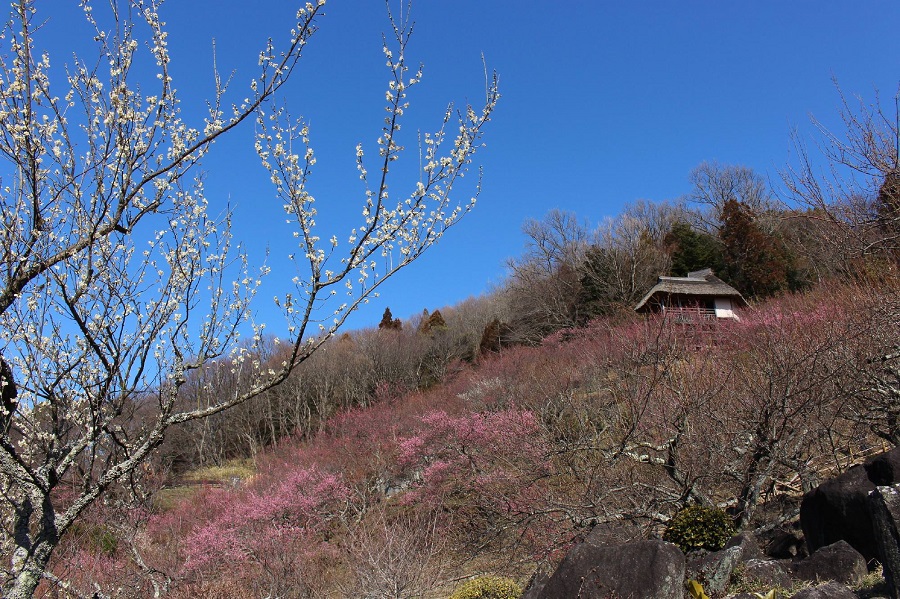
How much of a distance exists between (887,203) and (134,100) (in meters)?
8.13

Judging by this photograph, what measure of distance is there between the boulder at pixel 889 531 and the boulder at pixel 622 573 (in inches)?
71.4

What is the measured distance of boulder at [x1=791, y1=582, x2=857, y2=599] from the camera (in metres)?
4.12

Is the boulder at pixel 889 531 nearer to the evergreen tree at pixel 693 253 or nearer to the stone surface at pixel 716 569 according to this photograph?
the stone surface at pixel 716 569

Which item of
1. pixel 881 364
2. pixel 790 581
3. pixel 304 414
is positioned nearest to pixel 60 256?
pixel 790 581

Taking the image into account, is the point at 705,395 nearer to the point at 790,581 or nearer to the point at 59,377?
the point at 790,581

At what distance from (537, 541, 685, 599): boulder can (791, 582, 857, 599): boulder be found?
128cm

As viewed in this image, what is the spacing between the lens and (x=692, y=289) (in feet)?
76.9

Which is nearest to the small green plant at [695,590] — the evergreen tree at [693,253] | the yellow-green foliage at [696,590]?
the yellow-green foliage at [696,590]

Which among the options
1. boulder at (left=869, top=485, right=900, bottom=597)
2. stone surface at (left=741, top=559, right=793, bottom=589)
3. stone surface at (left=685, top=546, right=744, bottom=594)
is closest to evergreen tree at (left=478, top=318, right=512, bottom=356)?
stone surface at (left=685, top=546, right=744, bottom=594)

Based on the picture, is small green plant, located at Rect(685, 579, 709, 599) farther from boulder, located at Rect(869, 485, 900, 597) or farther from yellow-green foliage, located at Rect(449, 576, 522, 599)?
yellow-green foliage, located at Rect(449, 576, 522, 599)

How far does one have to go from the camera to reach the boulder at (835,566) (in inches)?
209

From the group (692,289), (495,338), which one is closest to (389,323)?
(495,338)

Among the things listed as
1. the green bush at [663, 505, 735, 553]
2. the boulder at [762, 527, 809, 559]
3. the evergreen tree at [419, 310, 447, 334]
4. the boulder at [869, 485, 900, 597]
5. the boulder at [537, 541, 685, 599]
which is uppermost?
the evergreen tree at [419, 310, 447, 334]

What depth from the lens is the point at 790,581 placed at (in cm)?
538
